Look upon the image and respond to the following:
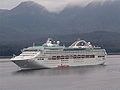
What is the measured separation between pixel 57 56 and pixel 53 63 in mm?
1997

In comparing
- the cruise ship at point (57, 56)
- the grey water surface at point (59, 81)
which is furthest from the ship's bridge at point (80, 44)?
the grey water surface at point (59, 81)

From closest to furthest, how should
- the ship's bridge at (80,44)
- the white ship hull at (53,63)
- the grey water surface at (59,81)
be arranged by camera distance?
the grey water surface at (59,81), the white ship hull at (53,63), the ship's bridge at (80,44)

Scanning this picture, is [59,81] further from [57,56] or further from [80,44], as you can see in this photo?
[80,44]

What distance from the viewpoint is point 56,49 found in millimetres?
97312

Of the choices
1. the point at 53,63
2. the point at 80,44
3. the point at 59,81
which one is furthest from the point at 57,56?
the point at 59,81

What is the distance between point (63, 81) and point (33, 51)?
2655cm

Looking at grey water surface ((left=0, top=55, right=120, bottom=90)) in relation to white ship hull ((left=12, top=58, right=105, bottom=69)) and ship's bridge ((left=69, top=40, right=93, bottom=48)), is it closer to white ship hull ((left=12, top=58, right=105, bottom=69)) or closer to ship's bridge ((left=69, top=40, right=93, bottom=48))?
white ship hull ((left=12, top=58, right=105, bottom=69))

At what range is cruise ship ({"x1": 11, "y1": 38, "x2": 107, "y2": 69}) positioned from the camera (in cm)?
9169

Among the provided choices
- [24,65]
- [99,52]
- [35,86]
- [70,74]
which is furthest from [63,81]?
[99,52]

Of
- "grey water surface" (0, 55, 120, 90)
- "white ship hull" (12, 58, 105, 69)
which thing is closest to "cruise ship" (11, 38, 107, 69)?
"white ship hull" (12, 58, 105, 69)

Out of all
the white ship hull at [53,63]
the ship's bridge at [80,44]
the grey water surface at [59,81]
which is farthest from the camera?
the ship's bridge at [80,44]

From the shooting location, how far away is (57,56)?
9656cm

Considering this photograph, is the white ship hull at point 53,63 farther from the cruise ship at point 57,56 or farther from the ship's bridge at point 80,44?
the ship's bridge at point 80,44

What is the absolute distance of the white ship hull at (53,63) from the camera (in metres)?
91.2
